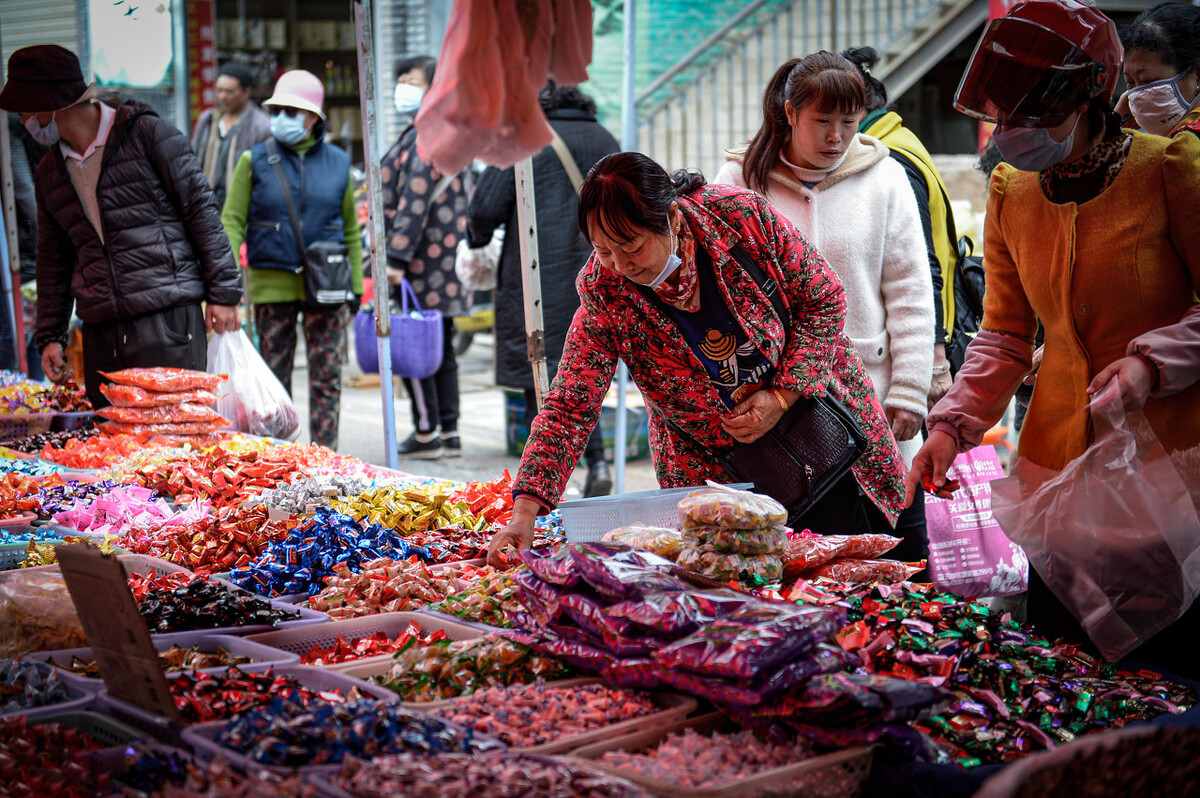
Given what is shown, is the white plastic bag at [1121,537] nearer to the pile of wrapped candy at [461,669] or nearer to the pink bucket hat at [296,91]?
the pile of wrapped candy at [461,669]

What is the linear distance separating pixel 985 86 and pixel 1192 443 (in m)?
0.71

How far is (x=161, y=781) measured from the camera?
1399 millimetres

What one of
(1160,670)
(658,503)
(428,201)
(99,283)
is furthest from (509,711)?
(428,201)

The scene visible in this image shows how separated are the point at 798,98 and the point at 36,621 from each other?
2.12m

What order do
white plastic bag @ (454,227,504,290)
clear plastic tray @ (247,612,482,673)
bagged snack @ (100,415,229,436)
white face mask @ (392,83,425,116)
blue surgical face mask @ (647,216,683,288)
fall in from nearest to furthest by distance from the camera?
1. clear plastic tray @ (247,612,482,673)
2. blue surgical face mask @ (647,216,683,288)
3. bagged snack @ (100,415,229,436)
4. white face mask @ (392,83,425,116)
5. white plastic bag @ (454,227,504,290)

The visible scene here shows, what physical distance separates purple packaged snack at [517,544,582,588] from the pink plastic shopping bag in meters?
1.76

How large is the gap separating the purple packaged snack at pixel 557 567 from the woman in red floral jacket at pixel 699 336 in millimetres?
492

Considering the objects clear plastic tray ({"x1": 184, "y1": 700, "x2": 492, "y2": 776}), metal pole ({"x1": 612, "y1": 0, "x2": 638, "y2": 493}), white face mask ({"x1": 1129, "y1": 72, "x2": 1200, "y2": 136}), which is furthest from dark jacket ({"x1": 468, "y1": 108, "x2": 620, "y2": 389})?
clear plastic tray ({"x1": 184, "y1": 700, "x2": 492, "y2": 776})

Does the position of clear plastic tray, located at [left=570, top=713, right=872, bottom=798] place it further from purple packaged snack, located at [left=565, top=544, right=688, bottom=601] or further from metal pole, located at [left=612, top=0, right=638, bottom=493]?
metal pole, located at [left=612, top=0, right=638, bottom=493]

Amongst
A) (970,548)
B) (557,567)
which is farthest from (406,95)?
(557,567)

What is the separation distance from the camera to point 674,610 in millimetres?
1613

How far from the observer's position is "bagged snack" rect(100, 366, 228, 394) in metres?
4.11

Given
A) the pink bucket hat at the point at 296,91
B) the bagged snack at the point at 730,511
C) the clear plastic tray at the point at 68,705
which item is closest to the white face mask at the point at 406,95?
the pink bucket hat at the point at 296,91

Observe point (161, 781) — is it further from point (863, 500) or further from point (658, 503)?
point (863, 500)
